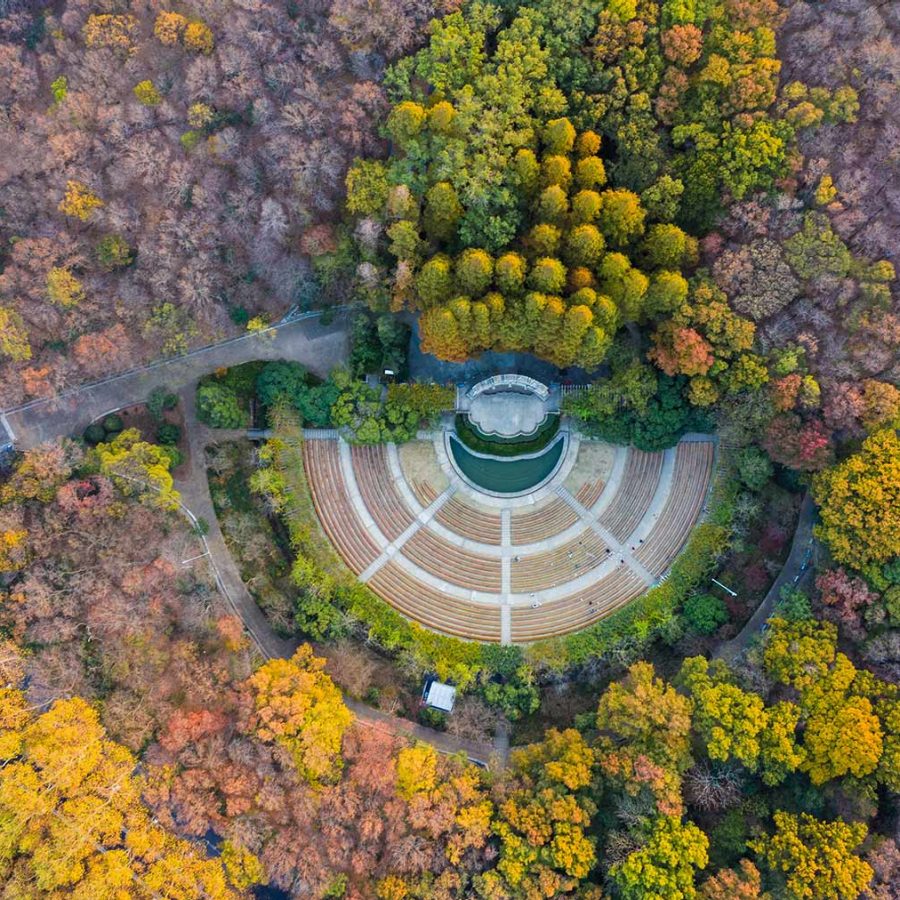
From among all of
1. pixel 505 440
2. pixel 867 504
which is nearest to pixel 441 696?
pixel 505 440

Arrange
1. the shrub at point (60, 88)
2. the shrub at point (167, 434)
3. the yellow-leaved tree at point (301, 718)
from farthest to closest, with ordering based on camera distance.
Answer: the shrub at point (167, 434) → the shrub at point (60, 88) → the yellow-leaved tree at point (301, 718)

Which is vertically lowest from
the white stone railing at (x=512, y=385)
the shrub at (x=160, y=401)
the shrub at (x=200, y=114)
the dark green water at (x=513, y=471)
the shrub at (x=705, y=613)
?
the shrub at (x=705, y=613)

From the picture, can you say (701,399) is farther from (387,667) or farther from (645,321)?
(387,667)

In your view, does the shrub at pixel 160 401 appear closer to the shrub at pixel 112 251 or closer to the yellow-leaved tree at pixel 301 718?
the shrub at pixel 112 251

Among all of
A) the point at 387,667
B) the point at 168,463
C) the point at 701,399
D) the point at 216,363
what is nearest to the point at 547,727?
the point at 387,667

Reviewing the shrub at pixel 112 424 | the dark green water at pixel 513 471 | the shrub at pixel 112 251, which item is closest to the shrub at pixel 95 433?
the shrub at pixel 112 424

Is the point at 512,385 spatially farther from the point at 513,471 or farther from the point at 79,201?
the point at 79,201

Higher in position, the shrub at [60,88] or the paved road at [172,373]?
the shrub at [60,88]
